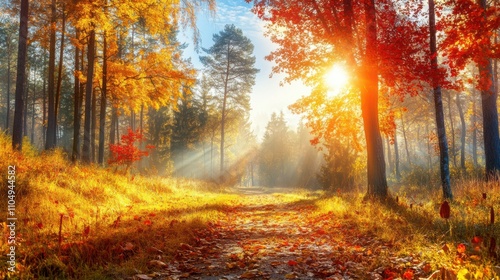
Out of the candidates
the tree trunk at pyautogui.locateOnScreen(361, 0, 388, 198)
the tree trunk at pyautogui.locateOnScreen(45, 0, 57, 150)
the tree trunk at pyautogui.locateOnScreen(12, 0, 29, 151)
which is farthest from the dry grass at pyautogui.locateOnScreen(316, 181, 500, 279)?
the tree trunk at pyautogui.locateOnScreen(45, 0, 57, 150)

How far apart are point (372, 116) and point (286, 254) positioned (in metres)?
7.28

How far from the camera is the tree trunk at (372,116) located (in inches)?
418

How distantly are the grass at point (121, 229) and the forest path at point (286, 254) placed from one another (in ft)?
0.84

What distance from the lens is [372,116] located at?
36.1 ft

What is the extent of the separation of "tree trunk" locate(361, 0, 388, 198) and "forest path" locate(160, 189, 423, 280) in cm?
321

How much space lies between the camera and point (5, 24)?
38.2 metres

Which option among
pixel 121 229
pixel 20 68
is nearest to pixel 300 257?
pixel 121 229

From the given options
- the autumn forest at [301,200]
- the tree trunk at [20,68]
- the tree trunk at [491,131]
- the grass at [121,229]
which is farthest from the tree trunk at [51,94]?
the tree trunk at [491,131]

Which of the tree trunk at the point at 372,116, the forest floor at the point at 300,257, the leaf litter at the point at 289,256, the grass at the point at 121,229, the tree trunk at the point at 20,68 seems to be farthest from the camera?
the tree trunk at the point at 20,68

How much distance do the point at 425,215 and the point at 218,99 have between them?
30665 mm

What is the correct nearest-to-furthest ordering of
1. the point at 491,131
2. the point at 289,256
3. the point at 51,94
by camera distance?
the point at 289,256
the point at 491,131
the point at 51,94

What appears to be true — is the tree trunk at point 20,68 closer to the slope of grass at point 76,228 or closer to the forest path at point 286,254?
the slope of grass at point 76,228

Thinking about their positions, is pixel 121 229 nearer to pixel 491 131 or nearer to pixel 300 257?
pixel 300 257

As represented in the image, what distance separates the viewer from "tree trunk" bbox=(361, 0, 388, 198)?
34.9 ft
